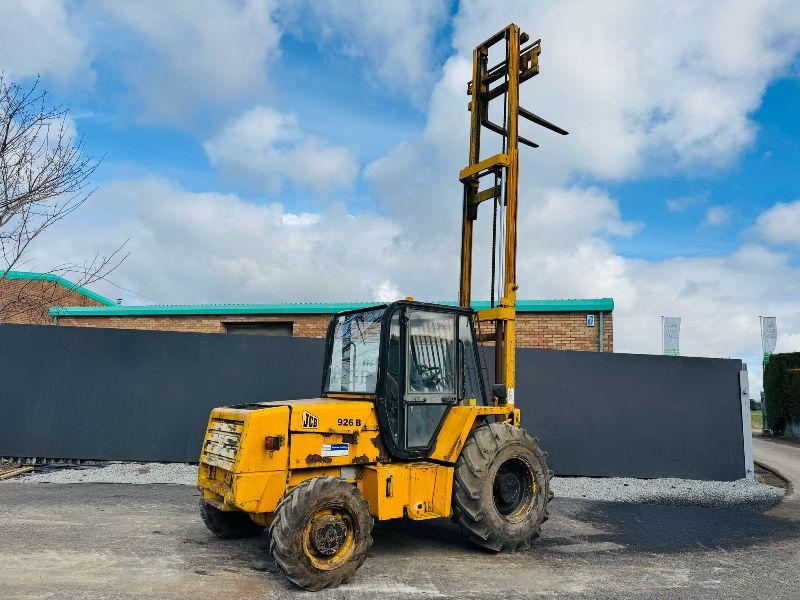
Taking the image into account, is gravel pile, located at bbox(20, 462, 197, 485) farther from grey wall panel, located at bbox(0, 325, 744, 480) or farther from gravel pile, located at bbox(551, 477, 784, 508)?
gravel pile, located at bbox(551, 477, 784, 508)

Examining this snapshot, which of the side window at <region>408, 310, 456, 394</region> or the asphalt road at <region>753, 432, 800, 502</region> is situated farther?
the asphalt road at <region>753, 432, 800, 502</region>

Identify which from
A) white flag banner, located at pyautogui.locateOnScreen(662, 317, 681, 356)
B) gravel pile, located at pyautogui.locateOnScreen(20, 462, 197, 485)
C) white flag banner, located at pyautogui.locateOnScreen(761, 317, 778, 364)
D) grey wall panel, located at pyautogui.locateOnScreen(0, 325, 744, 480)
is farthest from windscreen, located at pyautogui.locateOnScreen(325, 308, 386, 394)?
white flag banner, located at pyautogui.locateOnScreen(761, 317, 778, 364)

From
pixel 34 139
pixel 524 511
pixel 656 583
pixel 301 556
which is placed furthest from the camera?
pixel 34 139

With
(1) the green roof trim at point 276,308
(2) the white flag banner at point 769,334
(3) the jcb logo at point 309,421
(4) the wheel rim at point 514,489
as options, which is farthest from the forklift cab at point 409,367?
(2) the white flag banner at point 769,334

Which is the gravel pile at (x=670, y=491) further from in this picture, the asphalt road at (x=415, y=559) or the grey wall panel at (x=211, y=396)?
the asphalt road at (x=415, y=559)

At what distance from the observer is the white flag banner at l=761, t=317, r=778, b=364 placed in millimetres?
26406

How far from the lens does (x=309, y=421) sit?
545 cm

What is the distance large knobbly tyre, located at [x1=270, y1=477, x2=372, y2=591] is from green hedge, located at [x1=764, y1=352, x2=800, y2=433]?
2255 centimetres

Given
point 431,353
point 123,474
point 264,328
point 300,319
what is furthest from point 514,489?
point 264,328

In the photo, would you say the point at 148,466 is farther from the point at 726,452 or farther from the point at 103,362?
the point at 726,452

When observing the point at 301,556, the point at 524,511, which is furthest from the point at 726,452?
the point at 301,556

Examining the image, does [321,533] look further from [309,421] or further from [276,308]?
[276,308]

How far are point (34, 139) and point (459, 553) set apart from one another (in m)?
11.7

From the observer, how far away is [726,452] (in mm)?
11531
